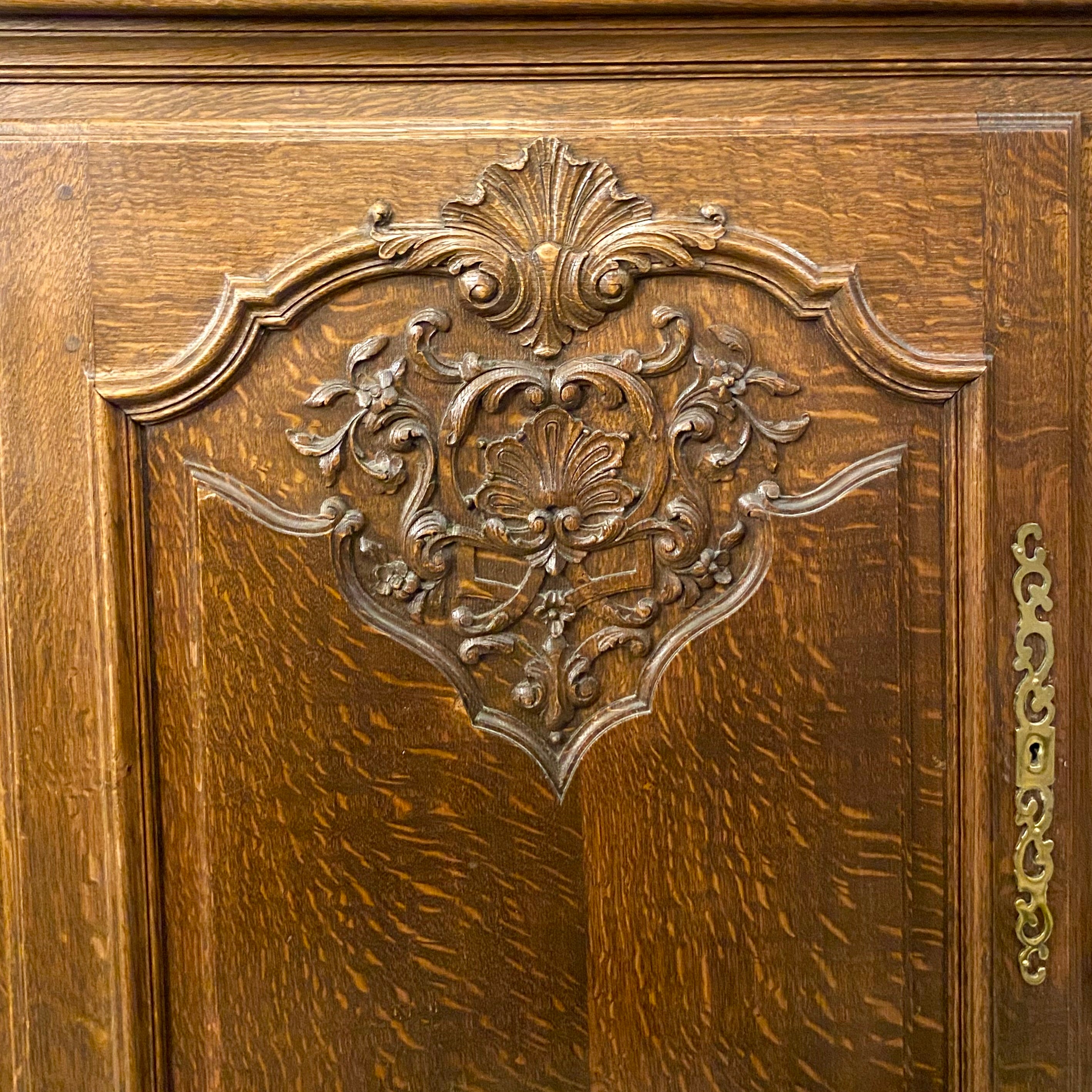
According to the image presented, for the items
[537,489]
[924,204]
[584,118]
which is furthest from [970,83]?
[537,489]

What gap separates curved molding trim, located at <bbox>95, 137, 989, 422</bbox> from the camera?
646 mm

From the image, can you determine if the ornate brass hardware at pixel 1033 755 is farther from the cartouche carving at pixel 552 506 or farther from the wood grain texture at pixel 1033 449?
the cartouche carving at pixel 552 506

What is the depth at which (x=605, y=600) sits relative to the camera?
0.68 m

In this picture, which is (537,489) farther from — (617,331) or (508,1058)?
(508,1058)

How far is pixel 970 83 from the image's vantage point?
655 mm

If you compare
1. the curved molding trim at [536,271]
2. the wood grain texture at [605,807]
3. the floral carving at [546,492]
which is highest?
the curved molding trim at [536,271]

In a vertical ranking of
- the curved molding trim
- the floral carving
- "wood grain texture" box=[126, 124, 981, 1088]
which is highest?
the curved molding trim

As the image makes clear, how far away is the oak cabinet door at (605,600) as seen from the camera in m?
0.65

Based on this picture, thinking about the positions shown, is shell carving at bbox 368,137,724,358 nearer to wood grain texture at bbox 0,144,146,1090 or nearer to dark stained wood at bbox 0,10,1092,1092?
dark stained wood at bbox 0,10,1092,1092

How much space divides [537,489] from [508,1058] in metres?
0.37

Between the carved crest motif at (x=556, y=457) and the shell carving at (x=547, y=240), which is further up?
the shell carving at (x=547, y=240)

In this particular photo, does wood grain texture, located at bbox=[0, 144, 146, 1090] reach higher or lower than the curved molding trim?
lower

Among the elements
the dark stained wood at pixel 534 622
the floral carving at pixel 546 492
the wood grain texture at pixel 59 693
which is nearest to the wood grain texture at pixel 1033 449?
the dark stained wood at pixel 534 622

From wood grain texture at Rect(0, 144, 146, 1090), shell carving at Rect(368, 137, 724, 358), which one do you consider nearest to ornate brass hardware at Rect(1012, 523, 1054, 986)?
shell carving at Rect(368, 137, 724, 358)
